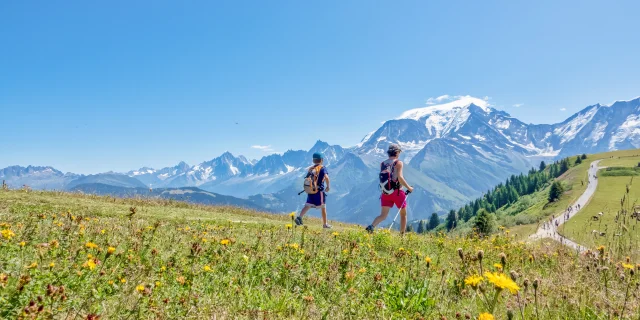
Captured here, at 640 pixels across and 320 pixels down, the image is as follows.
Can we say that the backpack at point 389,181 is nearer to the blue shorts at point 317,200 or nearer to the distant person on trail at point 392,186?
the distant person on trail at point 392,186

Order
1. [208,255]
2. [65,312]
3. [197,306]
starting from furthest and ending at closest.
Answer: [208,255] < [197,306] < [65,312]

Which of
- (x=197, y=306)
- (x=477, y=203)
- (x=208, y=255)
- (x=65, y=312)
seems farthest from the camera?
(x=477, y=203)

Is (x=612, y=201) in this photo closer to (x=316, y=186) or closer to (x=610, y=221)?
(x=610, y=221)

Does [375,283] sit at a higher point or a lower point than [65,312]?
lower

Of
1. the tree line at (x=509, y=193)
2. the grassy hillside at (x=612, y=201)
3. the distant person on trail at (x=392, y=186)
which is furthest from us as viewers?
Answer: the tree line at (x=509, y=193)

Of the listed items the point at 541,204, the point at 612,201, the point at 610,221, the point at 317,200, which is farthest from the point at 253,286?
the point at 541,204

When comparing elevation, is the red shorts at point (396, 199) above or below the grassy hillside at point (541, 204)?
above

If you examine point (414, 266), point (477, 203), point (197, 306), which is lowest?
point (477, 203)

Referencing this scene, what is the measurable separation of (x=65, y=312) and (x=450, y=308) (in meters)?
3.63

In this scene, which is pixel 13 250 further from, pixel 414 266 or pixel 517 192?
pixel 517 192

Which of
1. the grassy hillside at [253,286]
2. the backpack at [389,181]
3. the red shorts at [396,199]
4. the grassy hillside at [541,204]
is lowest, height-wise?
the grassy hillside at [541,204]

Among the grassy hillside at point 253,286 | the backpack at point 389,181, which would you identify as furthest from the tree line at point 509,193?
the grassy hillside at point 253,286

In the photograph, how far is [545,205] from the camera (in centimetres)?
11750

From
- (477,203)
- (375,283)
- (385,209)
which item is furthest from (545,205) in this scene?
(375,283)
